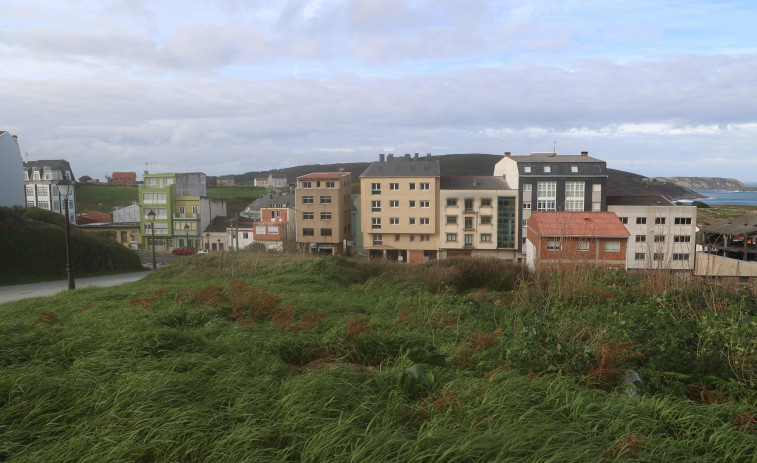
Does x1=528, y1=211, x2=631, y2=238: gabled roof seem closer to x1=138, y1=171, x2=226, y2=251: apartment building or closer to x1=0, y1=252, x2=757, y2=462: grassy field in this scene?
x1=0, y1=252, x2=757, y2=462: grassy field

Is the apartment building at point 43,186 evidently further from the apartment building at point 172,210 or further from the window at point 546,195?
the window at point 546,195

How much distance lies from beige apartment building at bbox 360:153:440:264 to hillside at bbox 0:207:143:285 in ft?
91.2

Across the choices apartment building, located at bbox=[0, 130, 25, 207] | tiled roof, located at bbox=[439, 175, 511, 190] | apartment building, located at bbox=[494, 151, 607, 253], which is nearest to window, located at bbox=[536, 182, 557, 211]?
apartment building, located at bbox=[494, 151, 607, 253]

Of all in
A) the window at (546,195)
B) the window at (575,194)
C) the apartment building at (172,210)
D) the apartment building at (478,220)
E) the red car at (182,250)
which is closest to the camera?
the window at (575,194)

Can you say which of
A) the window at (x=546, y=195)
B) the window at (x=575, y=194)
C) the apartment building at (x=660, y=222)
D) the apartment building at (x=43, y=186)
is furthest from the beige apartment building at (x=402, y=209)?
the apartment building at (x=43, y=186)

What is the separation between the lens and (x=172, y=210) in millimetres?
61531

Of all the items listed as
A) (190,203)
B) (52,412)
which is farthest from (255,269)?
(190,203)

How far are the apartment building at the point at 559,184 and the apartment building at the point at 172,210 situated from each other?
129ft

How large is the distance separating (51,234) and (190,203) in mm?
36831

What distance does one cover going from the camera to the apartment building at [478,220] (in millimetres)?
51562

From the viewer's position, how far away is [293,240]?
59.4 meters

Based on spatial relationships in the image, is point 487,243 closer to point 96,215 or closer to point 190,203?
point 190,203

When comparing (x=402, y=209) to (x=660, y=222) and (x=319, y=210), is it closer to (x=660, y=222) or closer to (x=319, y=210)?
(x=319, y=210)

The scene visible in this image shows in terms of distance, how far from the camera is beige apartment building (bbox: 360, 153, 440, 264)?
53.0 meters
